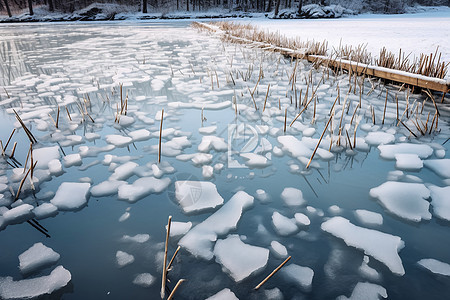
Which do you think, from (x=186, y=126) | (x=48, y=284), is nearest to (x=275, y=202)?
(x=48, y=284)

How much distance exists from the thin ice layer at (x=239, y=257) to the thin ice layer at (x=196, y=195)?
285 mm

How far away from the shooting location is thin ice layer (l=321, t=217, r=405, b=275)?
1.17 meters

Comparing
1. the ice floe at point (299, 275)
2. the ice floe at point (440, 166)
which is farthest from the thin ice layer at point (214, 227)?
the ice floe at point (440, 166)

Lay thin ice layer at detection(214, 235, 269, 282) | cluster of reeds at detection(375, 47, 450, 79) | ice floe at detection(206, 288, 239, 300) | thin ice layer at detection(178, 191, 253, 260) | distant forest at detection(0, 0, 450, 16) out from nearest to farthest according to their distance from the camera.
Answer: ice floe at detection(206, 288, 239, 300) → thin ice layer at detection(214, 235, 269, 282) → thin ice layer at detection(178, 191, 253, 260) → cluster of reeds at detection(375, 47, 450, 79) → distant forest at detection(0, 0, 450, 16)

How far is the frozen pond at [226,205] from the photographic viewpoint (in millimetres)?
1111

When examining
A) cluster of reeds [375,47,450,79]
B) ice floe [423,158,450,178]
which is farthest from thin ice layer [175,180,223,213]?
cluster of reeds [375,47,450,79]

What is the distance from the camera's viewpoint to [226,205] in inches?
59.9

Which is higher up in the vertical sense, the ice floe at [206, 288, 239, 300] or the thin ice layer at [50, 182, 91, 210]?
the thin ice layer at [50, 182, 91, 210]

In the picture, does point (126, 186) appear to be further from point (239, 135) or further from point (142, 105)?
point (142, 105)

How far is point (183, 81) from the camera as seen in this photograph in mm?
4102

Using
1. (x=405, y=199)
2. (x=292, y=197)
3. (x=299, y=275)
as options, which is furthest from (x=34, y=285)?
(x=405, y=199)

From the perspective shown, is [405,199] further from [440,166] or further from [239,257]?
[239,257]

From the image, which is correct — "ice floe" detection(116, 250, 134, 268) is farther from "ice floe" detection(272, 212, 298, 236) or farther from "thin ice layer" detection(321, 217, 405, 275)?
"thin ice layer" detection(321, 217, 405, 275)

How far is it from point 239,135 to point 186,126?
56 cm
